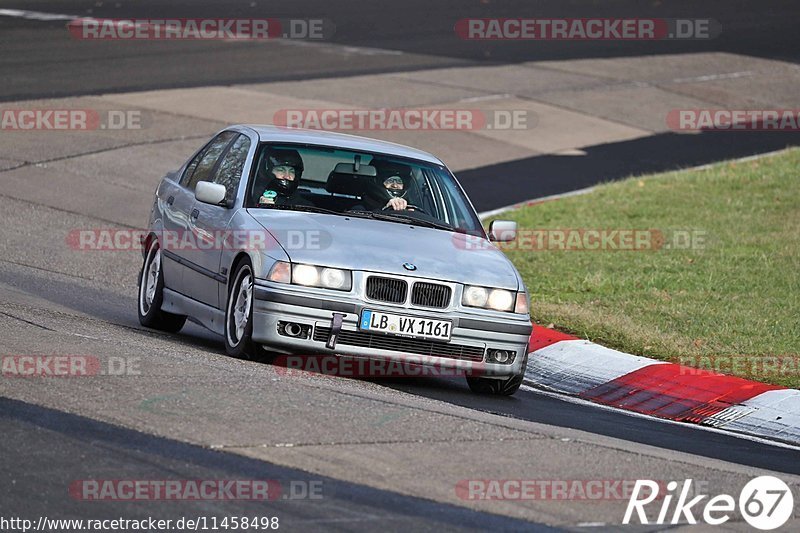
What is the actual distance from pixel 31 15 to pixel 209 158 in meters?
20.4

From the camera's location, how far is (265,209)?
9.87 metres

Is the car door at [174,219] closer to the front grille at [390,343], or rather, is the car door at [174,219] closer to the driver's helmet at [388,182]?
the driver's helmet at [388,182]

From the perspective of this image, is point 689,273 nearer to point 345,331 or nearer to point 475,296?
point 475,296

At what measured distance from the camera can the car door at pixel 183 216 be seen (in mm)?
10531

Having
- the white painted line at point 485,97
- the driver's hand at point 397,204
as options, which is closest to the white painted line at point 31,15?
the white painted line at point 485,97

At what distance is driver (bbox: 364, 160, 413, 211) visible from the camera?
10.2 metres

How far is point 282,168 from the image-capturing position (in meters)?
10.2

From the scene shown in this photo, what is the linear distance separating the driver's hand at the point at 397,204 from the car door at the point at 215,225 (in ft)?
3.42

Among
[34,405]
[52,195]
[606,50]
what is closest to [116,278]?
[52,195]

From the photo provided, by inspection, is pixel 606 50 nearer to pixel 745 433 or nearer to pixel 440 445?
pixel 745 433

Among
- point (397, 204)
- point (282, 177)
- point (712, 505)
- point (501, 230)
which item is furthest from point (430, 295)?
point (712, 505)

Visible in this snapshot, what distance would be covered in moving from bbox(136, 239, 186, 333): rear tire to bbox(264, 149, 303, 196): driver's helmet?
1.34 meters

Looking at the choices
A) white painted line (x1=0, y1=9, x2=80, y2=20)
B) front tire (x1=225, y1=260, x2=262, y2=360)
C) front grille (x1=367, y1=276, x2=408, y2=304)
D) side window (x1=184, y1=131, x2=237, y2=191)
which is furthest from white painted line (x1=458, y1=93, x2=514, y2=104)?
front grille (x1=367, y1=276, x2=408, y2=304)

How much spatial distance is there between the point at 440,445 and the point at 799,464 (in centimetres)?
246
